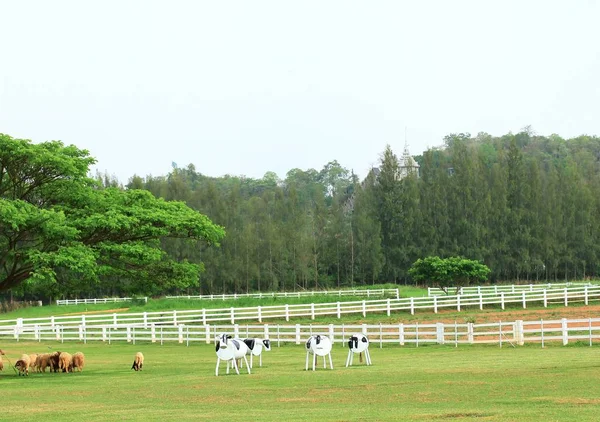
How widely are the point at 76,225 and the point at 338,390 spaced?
825 centimetres

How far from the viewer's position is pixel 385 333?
35.2 metres

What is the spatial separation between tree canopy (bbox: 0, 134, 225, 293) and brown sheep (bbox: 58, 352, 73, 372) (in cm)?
450

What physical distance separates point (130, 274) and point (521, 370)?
1002 centimetres

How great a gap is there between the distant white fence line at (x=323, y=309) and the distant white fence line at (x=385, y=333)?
217 cm

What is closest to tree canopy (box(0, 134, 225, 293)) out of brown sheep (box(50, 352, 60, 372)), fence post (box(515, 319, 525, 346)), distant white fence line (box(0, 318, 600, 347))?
brown sheep (box(50, 352, 60, 372))

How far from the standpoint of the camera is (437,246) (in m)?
104

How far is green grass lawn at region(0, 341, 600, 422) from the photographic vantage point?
1527cm

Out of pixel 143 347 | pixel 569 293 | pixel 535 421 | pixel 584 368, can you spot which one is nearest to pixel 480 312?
pixel 569 293

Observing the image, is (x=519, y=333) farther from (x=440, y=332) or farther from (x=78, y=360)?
(x=78, y=360)

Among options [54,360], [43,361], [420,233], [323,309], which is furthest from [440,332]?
[420,233]

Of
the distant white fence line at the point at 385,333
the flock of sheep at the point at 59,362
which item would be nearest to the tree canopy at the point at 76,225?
the flock of sheep at the point at 59,362

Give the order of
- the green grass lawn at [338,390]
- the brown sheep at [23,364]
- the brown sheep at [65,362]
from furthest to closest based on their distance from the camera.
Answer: the brown sheep at [65,362] < the brown sheep at [23,364] < the green grass lawn at [338,390]

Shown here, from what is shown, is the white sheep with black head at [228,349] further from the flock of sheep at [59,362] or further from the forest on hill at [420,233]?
the forest on hill at [420,233]

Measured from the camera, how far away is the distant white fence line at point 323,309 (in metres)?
50.1
